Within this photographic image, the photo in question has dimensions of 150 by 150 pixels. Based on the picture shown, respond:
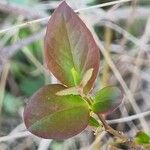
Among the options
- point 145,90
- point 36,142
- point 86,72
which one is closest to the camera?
point 86,72

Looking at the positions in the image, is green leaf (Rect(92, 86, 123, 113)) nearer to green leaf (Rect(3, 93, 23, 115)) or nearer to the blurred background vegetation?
the blurred background vegetation

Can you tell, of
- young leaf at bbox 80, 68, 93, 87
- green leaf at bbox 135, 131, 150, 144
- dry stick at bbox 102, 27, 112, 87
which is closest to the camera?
young leaf at bbox 80, 68, 93, 87

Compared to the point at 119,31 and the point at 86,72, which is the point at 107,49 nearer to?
the point at 119,31

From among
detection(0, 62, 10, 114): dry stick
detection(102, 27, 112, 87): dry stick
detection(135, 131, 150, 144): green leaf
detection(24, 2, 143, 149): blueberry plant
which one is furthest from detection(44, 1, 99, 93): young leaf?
detection(0, 62, 10, 114): dry stick

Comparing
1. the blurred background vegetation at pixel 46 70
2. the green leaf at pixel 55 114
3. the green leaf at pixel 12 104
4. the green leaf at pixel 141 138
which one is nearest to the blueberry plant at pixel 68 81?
the green leaf at pixel 55 114

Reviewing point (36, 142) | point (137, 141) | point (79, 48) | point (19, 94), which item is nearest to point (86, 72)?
point (79, 48)
